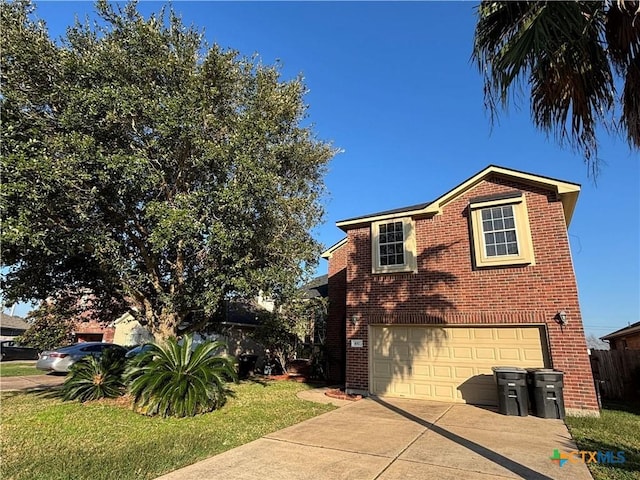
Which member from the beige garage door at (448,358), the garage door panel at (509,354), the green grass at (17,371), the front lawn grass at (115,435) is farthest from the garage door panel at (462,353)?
the green grass at (17,371)

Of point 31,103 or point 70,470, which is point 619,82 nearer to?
point 70,470

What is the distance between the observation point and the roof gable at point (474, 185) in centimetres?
966

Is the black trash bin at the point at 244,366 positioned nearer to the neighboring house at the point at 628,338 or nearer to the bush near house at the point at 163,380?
the bush near house at the point at 163,380

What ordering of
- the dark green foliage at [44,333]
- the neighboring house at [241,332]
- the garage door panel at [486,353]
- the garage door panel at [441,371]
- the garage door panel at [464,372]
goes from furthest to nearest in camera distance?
1. the dark green foliage at [44,333]
2. the neighboring house at [241,332]
3. the garage door panel at [441,371]
4. the garage door panel at [464,372]
5. the garage door panel at [486,353]

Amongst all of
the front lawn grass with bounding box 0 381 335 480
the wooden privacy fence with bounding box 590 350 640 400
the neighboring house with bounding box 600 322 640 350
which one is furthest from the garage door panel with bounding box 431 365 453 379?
the neighboring house with bounding box 600 322 640 350

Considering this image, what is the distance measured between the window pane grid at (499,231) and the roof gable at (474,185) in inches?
36.9

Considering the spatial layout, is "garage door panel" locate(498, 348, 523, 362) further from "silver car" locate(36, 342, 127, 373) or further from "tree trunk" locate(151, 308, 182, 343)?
"silver car" locate(36, 342, 127, 373)

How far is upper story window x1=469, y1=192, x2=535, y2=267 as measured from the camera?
9836mm

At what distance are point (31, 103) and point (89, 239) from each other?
3.77 metres

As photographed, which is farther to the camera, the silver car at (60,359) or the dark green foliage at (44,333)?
the dark green foliage at (44,333)

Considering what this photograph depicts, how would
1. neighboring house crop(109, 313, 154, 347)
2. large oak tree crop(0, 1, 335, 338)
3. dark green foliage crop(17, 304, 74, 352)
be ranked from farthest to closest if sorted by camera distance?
neighboring house crop(109, 313, 154, 347) → dark green foliage crop(17, 304, 74, 352) → large oak tree crop(0, 1, 335, 338)

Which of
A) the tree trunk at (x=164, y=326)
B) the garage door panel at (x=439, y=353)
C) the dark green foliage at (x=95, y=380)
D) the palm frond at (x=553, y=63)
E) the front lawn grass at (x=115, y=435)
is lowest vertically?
the front lawn grass at (x=115, y=435)

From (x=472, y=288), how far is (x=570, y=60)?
706cm

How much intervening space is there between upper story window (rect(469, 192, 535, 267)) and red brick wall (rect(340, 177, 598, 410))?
188mm
